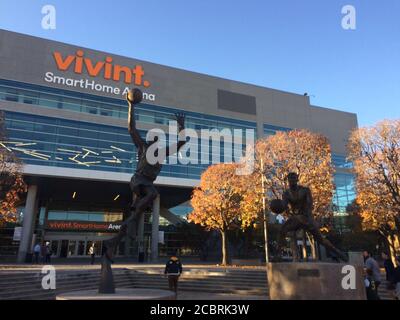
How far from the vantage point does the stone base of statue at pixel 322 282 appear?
24.0ft

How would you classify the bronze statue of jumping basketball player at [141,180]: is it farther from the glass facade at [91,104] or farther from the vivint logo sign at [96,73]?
the vivint logo sign at [96,73]

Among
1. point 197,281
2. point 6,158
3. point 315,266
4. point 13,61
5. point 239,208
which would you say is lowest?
point 197,281

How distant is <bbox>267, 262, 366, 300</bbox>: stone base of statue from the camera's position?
732 cm

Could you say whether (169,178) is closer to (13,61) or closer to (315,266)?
(13,61)

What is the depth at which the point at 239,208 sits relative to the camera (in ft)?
87.2

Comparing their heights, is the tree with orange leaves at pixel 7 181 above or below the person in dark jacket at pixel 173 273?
above

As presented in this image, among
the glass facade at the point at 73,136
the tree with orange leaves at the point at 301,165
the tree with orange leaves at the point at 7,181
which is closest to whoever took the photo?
the tree with orange leaves at the point at 7,181

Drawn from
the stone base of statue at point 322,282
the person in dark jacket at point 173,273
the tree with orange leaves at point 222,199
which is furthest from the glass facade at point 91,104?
the stone base of statue at point 322,282

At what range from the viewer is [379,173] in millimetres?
22500

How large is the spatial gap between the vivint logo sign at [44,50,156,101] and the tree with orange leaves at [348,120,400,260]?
23777mm

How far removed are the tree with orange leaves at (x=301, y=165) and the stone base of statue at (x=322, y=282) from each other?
15087 millimetres

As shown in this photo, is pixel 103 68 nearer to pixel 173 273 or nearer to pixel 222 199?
pixel 222 199

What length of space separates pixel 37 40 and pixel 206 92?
19.5 metres

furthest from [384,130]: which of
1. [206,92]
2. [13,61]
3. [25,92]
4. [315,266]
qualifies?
[13,61]
